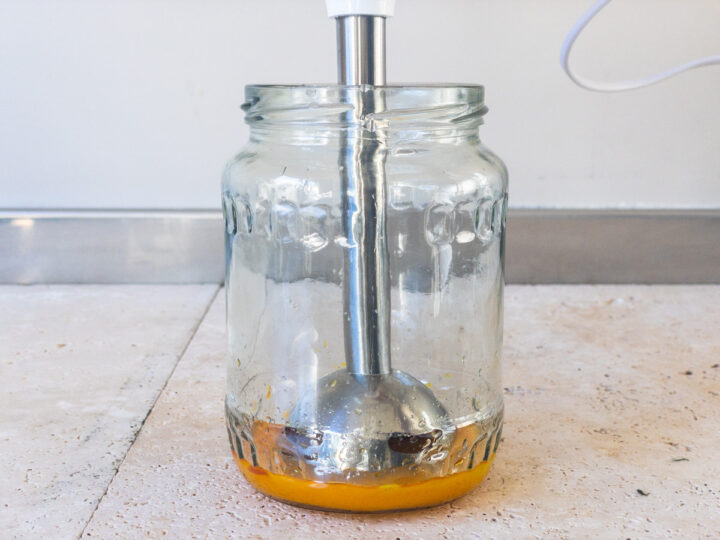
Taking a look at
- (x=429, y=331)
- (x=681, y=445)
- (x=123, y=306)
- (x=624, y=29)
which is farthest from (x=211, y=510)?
(x=624, y=29)

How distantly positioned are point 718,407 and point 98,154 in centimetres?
85

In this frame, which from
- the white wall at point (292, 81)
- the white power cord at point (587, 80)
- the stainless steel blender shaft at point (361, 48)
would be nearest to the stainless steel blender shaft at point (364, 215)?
the stainless steel blender shaft at point (361, 48)

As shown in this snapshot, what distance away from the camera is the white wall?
44.6 inches

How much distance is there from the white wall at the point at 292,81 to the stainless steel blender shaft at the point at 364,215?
630mm

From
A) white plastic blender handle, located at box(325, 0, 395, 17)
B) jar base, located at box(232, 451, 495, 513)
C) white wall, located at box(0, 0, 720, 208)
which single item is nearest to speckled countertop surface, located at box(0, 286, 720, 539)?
jar base, located at box(232, 451, 495, 513)

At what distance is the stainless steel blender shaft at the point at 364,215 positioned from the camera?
20.3 inches

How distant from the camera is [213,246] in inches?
46.2

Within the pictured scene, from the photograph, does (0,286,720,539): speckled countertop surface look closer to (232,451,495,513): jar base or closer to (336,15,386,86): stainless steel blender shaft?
(232,451,495,513): jar base

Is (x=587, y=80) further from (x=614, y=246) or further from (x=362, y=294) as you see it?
(x=614, y=246)

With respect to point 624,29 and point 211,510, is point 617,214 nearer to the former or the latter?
point 624,29

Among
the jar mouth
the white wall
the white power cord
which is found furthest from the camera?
the white wall

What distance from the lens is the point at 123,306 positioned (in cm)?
106

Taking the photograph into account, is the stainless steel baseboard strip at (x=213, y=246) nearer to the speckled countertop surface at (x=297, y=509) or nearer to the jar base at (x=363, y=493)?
the speckled countertop surface at (x=297, y=509)

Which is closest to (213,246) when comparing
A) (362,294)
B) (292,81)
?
(292,81)
